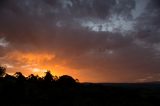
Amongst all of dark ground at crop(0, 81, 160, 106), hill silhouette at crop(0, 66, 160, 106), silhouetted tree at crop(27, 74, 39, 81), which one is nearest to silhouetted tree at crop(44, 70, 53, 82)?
hill silhouette at crop(0, 66, 160, 106)

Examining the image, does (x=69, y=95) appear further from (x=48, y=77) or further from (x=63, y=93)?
(x=48, y=77)

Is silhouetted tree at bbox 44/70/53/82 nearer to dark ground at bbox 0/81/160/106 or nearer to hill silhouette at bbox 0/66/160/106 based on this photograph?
hill silhouette at bbox 0/66/160/106

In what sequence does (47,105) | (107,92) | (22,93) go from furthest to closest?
1. (107,92)
2. (22,93)
3. (47,105)

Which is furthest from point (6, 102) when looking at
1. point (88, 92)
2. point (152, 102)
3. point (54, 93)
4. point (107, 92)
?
point (152, 102)

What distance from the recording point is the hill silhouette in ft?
151

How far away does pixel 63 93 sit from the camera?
49.4m

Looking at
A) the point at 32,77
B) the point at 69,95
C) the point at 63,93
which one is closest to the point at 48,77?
the point at 32,77

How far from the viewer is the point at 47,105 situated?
45312 millimetres

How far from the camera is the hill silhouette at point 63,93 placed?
151 ft

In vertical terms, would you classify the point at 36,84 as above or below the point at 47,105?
above

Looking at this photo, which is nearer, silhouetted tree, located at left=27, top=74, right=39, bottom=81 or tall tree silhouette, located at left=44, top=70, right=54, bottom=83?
tall tree silhouette, located at left=44, top=70, right=54, bottom=83

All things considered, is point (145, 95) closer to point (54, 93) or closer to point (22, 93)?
point (54, 93)

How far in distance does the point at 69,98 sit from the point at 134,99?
34.2 feet

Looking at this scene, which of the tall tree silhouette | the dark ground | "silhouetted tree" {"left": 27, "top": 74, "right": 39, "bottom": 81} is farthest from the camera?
"silhouetted tree" {"left": 27, "top": 74, "right": 39, "bottom": 81}
